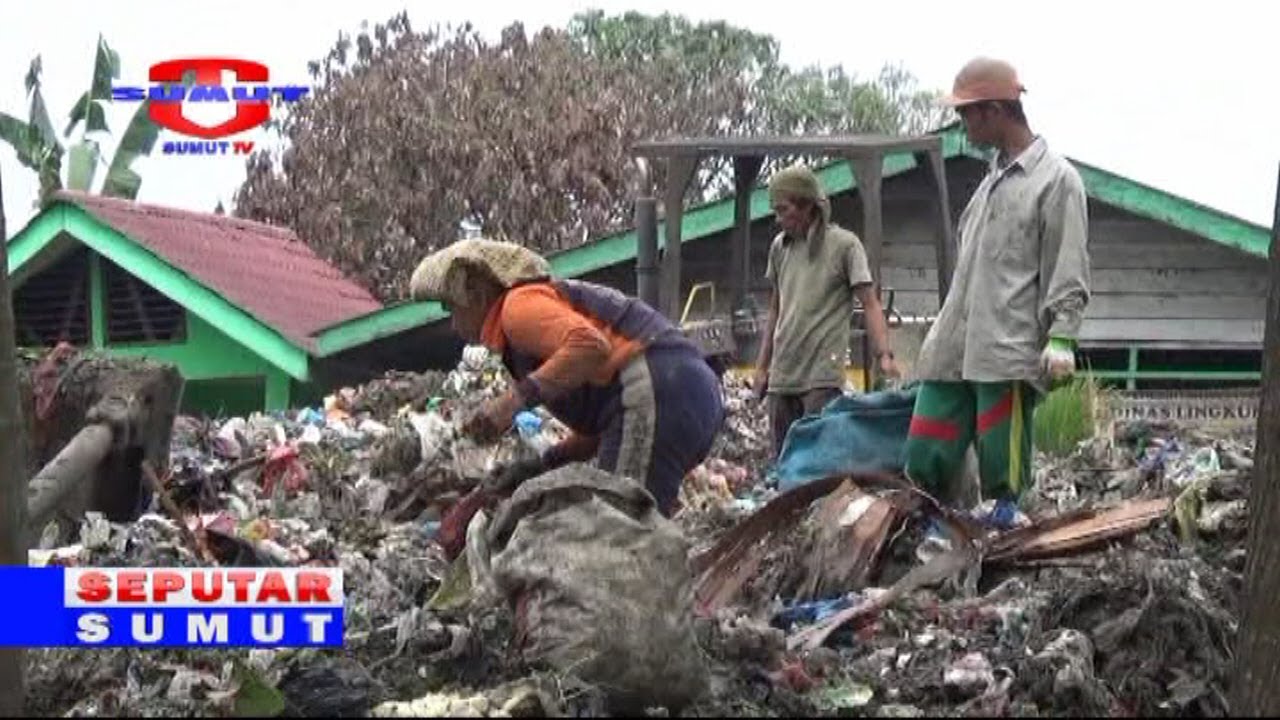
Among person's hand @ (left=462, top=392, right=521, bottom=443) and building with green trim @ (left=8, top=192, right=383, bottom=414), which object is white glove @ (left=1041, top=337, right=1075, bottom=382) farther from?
building with green trim @ (left=8, top=192, right=383, bottom=414)

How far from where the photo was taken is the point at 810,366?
8.13 metres

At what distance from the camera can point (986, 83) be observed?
6.05 m

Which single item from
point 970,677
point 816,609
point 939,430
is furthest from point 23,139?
point 970,677

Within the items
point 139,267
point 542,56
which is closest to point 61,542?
point 139,267

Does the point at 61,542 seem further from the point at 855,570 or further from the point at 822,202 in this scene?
the point at 822,202

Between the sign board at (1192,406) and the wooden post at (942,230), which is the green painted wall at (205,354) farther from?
the sign board at (1192,406)

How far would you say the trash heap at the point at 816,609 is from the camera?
13.9 feet

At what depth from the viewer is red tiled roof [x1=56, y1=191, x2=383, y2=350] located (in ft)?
48.9

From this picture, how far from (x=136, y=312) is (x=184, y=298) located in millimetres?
1469

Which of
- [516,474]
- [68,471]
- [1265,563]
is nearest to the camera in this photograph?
[1265,563]

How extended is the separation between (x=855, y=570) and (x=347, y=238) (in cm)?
1897

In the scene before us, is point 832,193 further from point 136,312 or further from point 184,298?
point 136,312

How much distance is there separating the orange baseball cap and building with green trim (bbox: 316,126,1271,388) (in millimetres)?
6905

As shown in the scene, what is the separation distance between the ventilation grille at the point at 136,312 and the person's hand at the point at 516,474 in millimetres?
11020
